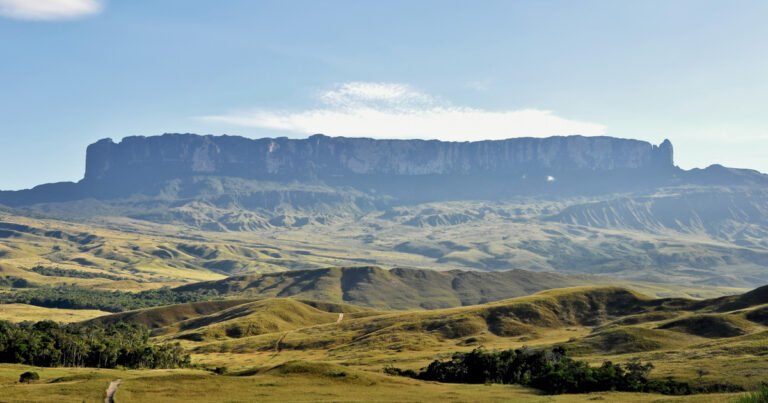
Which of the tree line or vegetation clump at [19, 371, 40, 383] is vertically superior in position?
vegetation clump at [19, 371, 40, 383]

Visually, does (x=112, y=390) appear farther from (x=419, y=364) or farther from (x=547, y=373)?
(x=419, y=364)

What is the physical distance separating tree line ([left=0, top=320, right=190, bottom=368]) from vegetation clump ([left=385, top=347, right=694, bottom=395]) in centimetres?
6680

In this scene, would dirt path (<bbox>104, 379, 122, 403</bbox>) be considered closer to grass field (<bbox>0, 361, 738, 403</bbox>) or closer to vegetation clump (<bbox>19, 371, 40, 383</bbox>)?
grass field (<bbox>0, 361, 738, 403</bbox>)

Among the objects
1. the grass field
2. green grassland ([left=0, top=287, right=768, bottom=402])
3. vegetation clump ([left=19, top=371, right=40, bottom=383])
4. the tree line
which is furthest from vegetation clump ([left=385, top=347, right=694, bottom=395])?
the tree line

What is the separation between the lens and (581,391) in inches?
3263

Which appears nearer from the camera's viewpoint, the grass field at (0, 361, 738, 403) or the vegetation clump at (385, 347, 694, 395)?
the grass field at (0, 361, 738, 403)

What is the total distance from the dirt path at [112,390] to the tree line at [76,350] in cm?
5953

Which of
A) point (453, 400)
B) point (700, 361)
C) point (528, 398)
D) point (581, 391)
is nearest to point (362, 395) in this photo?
point (453, 400)

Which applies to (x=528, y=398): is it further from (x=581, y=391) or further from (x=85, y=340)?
(x=85, y=340)

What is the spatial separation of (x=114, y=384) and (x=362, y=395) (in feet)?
115

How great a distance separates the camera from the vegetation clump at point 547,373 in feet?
277

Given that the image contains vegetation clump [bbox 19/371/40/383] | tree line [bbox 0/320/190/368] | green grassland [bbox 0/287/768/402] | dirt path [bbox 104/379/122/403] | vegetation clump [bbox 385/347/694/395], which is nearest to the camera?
dirt path [bbox 104/379/122/403]

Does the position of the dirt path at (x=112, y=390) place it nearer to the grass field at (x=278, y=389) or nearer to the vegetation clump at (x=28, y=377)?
the grass field at (x=278, y=389)

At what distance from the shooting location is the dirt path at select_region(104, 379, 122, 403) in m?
66.6
